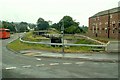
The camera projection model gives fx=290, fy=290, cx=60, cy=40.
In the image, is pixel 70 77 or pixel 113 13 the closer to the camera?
pixel 70 77

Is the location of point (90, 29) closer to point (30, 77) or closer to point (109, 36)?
point (109, 36)

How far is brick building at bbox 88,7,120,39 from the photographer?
236 feet

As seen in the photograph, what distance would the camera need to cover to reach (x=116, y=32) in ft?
233

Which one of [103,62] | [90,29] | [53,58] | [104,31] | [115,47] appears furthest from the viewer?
[90,29]

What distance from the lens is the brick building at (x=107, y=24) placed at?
71.9 m

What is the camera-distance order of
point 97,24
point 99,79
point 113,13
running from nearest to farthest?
point 99,79
point 113,13
point 97,24

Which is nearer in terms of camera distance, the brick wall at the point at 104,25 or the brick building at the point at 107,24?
the brick wall at the point at 104,25

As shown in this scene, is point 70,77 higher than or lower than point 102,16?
lower

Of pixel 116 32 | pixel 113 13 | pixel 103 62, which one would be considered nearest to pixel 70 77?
pixel 103 62

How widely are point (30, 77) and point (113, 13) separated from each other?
63548mm

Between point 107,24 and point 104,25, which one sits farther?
point 104,25

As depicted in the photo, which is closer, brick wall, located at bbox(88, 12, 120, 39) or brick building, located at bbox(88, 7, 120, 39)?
brick wall, located at bbox(88, 12, 120, 39)

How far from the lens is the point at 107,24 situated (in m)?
80.2

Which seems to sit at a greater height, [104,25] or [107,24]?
[107,24]
